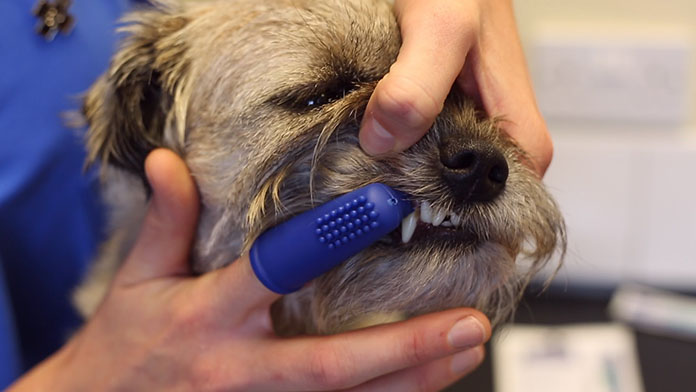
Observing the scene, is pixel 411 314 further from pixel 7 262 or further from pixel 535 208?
pixel 7 262

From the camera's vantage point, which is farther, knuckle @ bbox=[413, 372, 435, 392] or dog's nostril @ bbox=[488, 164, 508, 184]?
knuckle @ bbox=[413, 372, 435, 392]

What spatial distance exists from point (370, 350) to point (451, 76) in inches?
14.5

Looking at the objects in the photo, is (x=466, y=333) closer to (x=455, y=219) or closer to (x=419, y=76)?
(x=455, y=219)

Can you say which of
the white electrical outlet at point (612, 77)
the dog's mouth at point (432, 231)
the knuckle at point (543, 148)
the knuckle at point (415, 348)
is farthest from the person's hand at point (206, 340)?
the white electrical outlet at point (612, 77)

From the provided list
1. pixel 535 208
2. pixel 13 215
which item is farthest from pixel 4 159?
pixel 535 208

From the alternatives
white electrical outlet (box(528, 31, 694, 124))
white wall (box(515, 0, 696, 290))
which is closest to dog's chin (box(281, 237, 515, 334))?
white wall (box(515, 0, 696, 290))

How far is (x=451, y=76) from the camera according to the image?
2.54 ft

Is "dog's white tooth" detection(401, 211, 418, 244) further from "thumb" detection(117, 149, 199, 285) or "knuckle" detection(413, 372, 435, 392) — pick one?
"thumb" detection(117, 149, 199, 285)

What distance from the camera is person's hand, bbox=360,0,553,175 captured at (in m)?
0.73

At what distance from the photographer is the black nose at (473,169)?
82 cm

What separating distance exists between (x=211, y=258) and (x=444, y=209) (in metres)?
0.40

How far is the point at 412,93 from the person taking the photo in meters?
0.71

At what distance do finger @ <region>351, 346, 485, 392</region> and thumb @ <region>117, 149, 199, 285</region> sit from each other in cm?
34

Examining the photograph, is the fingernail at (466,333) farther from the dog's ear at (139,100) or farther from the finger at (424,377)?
the dog's ear at (139,100)
